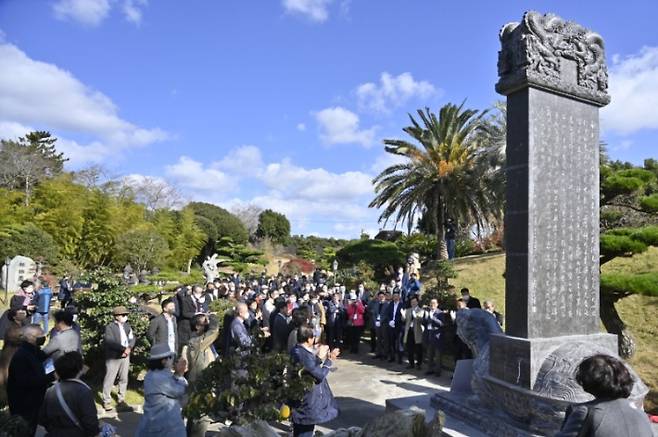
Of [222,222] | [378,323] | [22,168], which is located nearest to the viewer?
[378,323]

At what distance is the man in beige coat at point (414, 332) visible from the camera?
9594 mm

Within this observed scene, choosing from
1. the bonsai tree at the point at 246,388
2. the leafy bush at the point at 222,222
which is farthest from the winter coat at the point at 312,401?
the leafy bush at the point at 222,222

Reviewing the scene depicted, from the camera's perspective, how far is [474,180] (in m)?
19.4

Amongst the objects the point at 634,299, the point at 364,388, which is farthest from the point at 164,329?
the point at 634,299

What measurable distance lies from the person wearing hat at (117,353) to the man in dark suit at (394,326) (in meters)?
5.71

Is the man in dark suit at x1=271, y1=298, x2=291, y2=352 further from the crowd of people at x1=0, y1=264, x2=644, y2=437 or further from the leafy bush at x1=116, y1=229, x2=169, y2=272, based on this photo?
the leafy bush at x1=116, y1=229, x2=169, y2=272

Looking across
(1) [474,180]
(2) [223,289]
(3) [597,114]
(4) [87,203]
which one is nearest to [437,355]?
(3) [597,114]

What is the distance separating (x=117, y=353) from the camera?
685 cm

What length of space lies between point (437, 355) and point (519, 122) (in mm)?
5651

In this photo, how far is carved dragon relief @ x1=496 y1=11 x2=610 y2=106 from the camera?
15.4 ft

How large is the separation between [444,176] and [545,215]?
15357 mm

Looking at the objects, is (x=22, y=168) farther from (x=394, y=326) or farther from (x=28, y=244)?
(x=394, y=326)

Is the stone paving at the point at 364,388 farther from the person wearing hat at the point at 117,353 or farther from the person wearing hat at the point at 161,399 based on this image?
the person wearing hat at the point at 161,399

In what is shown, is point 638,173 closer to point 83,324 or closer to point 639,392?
point 639,392
